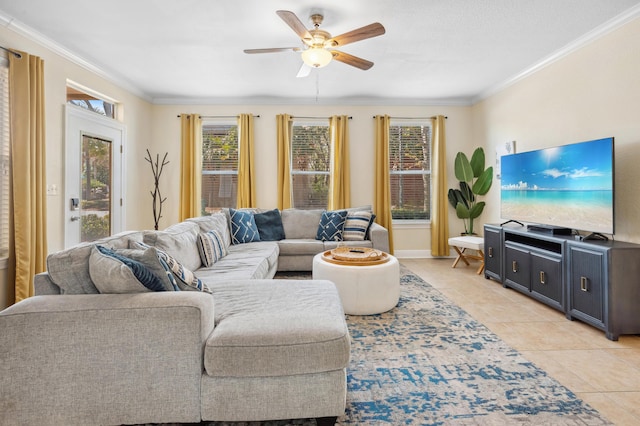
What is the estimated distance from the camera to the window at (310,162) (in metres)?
5.58

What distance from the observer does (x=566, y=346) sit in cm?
238

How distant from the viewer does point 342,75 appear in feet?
14.2

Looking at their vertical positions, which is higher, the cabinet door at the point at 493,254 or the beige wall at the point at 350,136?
the beige wall at the point at 350,136

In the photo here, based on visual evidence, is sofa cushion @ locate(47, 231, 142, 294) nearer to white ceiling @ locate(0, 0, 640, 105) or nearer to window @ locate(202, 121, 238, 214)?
white ceiling @ locate(0, 0, 640, 105)

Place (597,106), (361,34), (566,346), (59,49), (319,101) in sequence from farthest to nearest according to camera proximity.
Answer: (319,101), (59,49), (597,106), (361,34), (566,346)

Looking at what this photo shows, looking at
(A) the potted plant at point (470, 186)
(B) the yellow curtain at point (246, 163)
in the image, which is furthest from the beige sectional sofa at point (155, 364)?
(A) the potted plant at point (470, 186)

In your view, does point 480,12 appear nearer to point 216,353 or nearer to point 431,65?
point 431,65

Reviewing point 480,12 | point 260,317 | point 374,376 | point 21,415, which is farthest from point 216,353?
point 480,12

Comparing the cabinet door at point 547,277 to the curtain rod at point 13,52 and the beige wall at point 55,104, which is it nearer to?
the beige wall at point 55,104

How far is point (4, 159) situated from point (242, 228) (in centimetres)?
237

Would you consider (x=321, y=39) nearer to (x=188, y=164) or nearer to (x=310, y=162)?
(x=310, y=162)

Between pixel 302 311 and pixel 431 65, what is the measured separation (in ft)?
11.5

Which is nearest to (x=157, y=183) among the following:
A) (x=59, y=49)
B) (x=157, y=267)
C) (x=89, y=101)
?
(x=89, y=101)

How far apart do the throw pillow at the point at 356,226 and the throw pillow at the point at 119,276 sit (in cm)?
313
